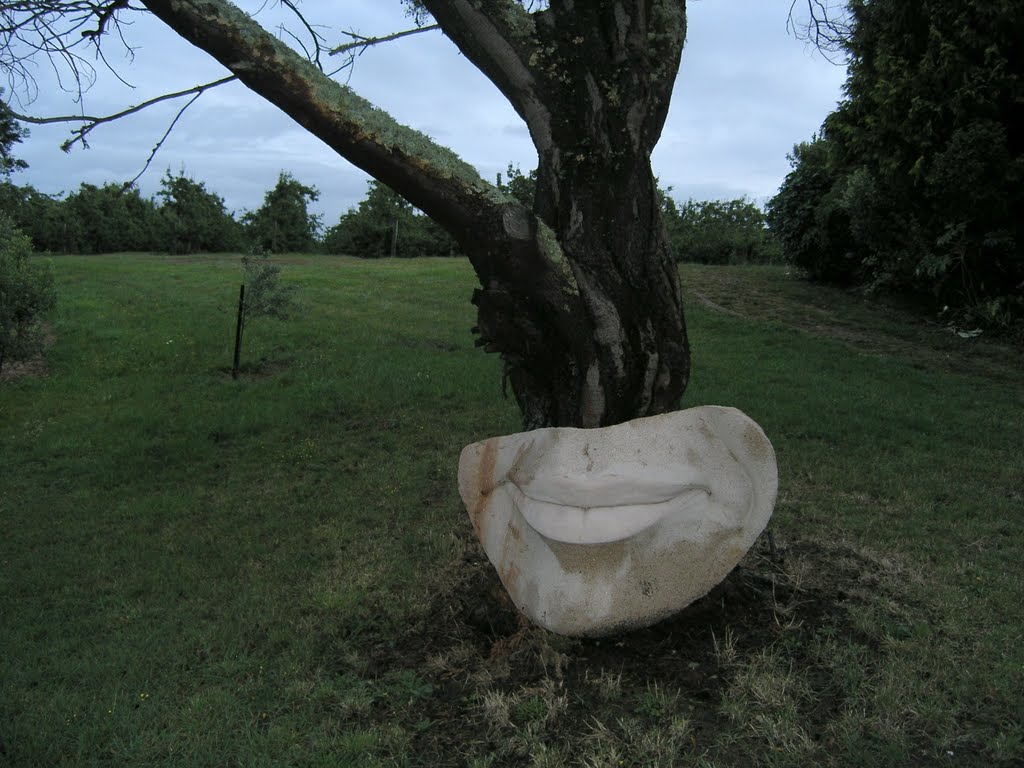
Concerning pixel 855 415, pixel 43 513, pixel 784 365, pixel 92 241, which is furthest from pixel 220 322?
pixel 92 241

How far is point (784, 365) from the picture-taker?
10.7 m

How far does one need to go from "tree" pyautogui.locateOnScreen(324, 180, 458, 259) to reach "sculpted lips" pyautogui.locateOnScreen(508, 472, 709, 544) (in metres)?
32.3

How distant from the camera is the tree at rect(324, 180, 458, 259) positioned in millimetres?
36094

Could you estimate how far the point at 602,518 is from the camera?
148 inches

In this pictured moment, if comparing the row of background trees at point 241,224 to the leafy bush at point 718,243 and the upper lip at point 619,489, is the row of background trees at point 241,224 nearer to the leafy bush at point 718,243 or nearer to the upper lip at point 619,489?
the leafy bush at point 718,243

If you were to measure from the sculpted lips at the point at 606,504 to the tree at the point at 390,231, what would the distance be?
32.3m

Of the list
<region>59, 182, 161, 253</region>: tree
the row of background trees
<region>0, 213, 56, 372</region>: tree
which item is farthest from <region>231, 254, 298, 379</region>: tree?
<region>59, 182, 161, 253</region>: tree

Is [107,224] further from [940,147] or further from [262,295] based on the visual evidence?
[940,147]

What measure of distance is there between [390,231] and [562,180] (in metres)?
34.3

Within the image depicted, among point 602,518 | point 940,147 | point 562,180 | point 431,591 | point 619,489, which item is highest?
point 940,147

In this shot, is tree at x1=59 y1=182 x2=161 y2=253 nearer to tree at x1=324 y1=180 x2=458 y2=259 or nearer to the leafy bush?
tree at x1=324 y1=180 x2=458 y2=259

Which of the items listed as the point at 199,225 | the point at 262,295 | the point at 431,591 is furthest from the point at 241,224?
the point at 431,591

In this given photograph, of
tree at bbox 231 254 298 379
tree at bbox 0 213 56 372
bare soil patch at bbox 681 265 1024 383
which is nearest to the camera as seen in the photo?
tree at bbox 0 213 56 372

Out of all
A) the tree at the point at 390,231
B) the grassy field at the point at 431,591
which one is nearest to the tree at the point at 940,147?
the grassy field at the point at 431,591
